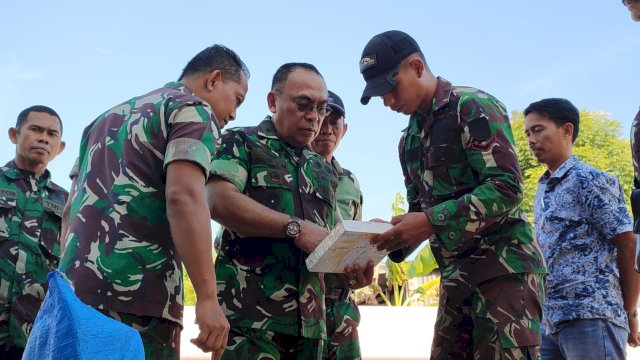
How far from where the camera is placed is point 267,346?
9.87 feet

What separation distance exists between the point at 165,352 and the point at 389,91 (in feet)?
5.38

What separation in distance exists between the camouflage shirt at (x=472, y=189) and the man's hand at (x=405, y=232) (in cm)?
4

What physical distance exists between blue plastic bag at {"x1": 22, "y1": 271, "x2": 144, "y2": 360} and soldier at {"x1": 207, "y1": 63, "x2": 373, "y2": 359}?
127 cm

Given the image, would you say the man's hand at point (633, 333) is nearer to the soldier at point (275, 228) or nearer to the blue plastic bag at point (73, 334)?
the soldier at point (275, 228)

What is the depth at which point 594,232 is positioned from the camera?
13.6 feet

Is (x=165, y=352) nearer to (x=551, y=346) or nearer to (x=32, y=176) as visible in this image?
(x=551, y=346)

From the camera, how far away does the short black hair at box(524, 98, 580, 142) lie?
4.50 meters

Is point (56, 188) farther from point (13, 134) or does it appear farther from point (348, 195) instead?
point (348, 195)

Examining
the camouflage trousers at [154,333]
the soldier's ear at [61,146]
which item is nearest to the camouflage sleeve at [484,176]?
the camouflage trousers at [154,333]

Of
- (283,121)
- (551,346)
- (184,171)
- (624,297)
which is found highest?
(283,121)

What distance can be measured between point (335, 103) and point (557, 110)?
1494mm

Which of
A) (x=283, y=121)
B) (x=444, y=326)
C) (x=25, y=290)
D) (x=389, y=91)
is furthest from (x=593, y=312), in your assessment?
(x=25, y=290)

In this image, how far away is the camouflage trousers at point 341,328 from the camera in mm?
4020

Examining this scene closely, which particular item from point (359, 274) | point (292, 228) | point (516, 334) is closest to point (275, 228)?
point (292, 228)
